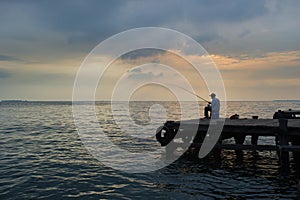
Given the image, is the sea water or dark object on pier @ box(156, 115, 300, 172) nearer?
the sea water

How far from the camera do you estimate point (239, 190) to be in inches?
396

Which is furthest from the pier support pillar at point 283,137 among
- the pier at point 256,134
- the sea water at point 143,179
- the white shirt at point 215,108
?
the white shirt at point 215,108

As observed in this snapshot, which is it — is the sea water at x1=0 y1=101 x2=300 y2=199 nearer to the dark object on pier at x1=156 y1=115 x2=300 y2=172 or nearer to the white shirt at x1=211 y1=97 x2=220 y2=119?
the dark object on pier at x1=156 y1=115 x2=300 y2=172

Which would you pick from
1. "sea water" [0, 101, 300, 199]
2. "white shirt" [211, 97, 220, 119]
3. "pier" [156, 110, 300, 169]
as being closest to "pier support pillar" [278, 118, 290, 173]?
"pier" [156, 110, 300, 169]

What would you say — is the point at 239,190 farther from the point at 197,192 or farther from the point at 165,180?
the point at 165,180

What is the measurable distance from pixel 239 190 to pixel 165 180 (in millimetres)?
3005

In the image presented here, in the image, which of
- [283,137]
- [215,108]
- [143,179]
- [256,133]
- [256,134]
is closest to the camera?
[143,179]

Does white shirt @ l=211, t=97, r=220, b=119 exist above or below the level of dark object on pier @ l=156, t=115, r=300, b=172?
above

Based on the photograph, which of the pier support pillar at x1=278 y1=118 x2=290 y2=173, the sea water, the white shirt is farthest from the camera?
the white shirt

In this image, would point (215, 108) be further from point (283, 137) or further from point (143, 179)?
point (143, 179)

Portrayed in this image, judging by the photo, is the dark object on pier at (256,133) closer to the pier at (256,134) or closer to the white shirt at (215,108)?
the pier at (256,134)

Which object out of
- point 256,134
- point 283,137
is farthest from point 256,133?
point 283,137

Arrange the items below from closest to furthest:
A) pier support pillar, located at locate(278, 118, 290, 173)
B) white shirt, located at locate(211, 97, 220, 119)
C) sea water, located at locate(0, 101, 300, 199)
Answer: sea water, located at locate(0, 101, 300, 199) < pier support pillar, located at locate(278, 118, 290, 173) < white shirt, located at locate(211, 97, 220, 119)

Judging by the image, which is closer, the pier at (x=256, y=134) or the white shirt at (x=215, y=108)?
the pier at (x=256, y=134)
